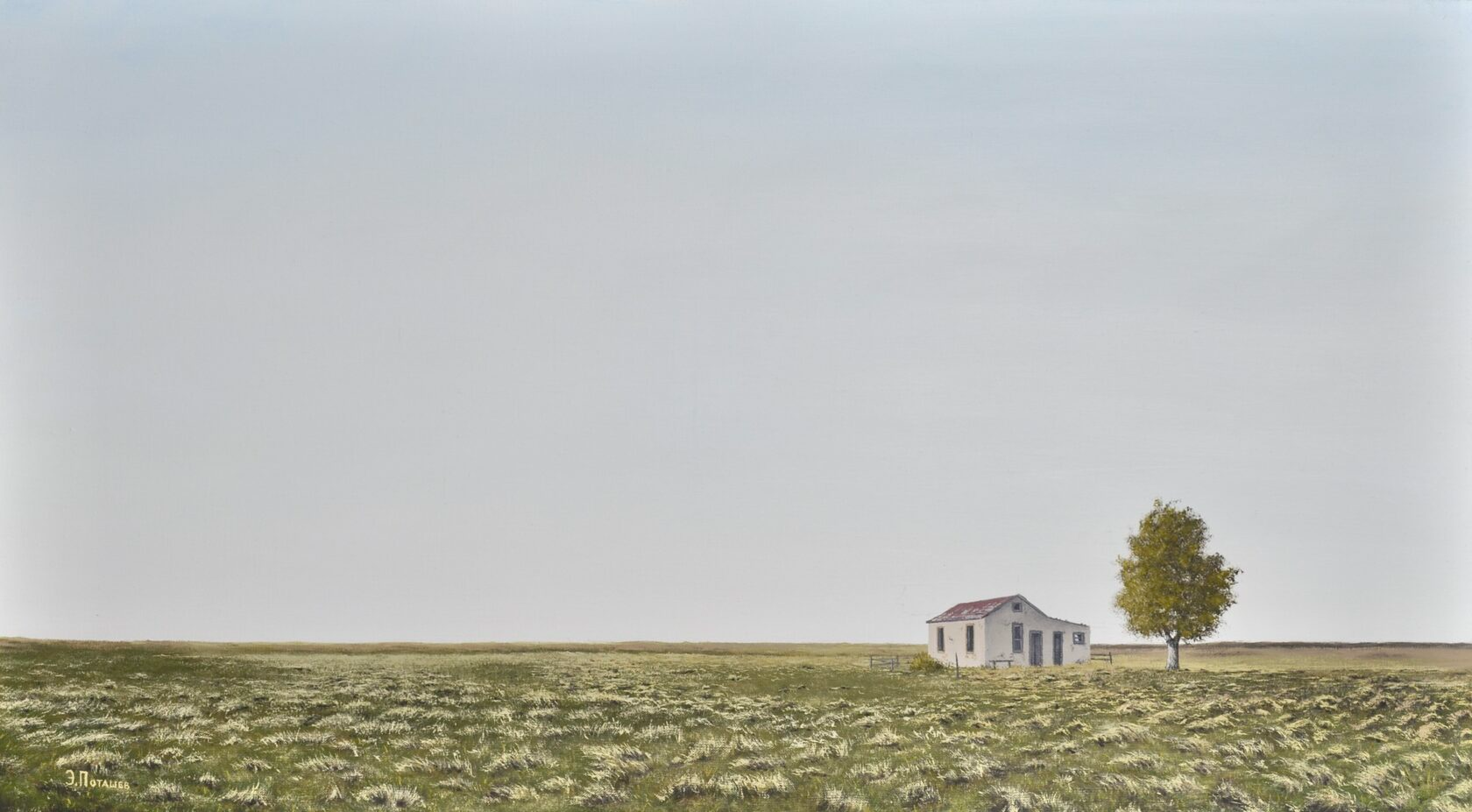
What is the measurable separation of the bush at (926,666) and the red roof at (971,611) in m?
3.64

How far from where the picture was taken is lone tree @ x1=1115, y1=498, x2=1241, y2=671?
5984cm

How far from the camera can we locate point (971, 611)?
65125mm

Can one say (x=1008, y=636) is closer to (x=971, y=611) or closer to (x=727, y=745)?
(x=971, y=611)

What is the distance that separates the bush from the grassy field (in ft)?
46.9

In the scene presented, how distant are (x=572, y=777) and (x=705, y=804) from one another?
10.9ft

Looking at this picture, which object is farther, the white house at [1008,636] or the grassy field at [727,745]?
the white house at [1008,636]

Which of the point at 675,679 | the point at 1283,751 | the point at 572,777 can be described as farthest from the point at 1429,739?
the point at 675,679

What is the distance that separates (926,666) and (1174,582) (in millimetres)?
14594

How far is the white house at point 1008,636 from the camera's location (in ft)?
205

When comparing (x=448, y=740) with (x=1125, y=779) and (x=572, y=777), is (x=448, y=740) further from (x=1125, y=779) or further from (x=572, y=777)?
(x=1125, y=779)

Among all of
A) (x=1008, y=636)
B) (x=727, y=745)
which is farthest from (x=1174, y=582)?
(x=727, y=745)
